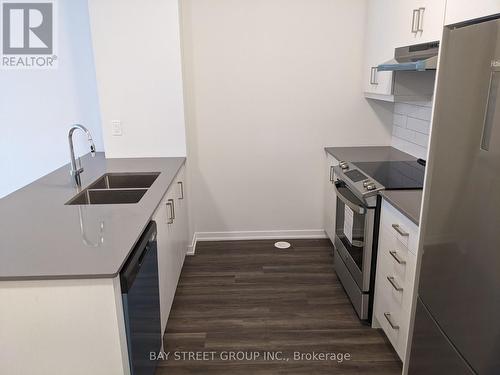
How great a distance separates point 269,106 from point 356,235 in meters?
1.58

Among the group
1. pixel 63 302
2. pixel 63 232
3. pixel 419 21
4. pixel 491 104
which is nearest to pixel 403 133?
pixel 419 21

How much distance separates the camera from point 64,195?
240cm

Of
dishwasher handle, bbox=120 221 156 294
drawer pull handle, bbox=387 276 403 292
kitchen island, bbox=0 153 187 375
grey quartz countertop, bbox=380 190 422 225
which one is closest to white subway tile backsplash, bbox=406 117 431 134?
grey quartz countertop, bbox=380 190 422 225

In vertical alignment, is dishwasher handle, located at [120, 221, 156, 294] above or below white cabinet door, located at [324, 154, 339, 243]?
above

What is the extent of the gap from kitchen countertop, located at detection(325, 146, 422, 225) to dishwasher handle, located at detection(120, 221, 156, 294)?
127cm

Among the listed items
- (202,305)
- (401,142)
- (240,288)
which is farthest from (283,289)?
(401,142)

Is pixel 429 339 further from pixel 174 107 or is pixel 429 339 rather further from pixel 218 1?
pixel 218 1

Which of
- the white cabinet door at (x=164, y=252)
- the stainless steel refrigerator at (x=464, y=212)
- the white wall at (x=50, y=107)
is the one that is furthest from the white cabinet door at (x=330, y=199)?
the white wall at (x=50, y=107)

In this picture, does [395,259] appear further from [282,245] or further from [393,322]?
[282,245]

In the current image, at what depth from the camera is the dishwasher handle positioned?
1.54m

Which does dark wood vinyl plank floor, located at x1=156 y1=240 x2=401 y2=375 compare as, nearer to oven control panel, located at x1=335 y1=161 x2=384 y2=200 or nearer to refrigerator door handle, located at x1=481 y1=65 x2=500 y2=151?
oven control panel, located at x1=335 y1=161 x2=384 y2=200

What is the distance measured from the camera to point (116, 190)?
Answer: 8.59 feet

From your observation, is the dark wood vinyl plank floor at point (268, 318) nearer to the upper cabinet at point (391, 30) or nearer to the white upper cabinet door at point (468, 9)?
the upper cabinet at point (391, 30)

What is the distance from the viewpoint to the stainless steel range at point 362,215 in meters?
2.47
